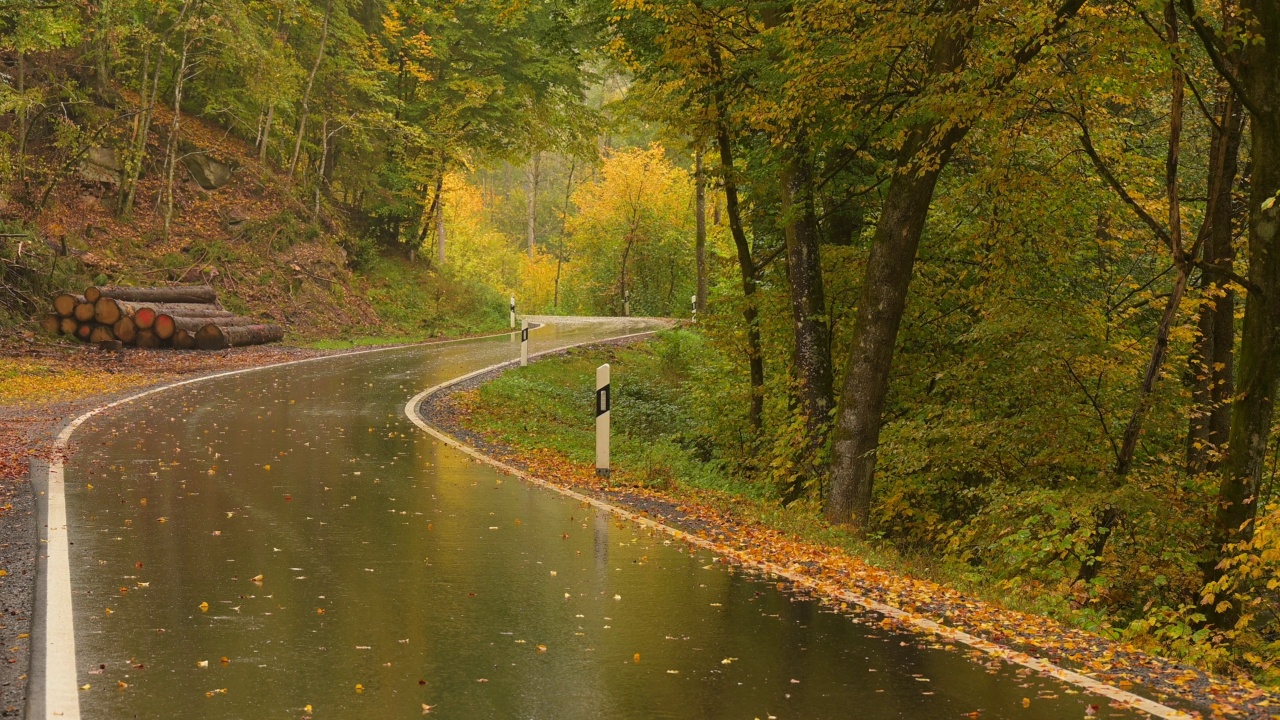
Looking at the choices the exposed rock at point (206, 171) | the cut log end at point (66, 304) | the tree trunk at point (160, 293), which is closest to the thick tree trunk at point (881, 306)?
the tree trunk at point (160, 293)

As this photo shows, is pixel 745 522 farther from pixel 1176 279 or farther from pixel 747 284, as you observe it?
pixel 747 284

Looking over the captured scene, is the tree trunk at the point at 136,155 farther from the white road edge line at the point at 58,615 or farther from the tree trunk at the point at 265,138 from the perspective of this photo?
the white road edge line at the point at 58,615

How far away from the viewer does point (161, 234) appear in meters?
31.2

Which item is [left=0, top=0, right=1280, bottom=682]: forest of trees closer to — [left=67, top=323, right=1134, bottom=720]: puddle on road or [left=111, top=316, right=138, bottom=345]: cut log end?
[left=67, top=323, right=1134, bottom=720]: puddle on road

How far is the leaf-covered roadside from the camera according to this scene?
562cm

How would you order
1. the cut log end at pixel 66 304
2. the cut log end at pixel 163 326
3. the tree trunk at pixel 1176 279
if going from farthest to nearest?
the cut log end at pixel 163 326, the cut log end at pixel 66 304, the tree trunk at pixel 1176 279

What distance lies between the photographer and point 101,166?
31031 mm

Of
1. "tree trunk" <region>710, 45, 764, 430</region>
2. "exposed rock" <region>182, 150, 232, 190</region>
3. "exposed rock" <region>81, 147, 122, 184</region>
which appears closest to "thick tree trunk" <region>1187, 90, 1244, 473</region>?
"tree trunk" <region>710, 45, 764, 430</region>

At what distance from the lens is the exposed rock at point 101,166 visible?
3058 cm

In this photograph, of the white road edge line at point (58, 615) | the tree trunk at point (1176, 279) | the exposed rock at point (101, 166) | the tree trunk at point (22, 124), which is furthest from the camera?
the exposed rock at point (101, 166)

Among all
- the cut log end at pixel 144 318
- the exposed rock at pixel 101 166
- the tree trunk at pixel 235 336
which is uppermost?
the exposed rock at pixel 101 166

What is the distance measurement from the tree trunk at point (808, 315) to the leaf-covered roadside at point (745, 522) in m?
1.27

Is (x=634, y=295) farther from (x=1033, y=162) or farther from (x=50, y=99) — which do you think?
(x=1033, y=162)

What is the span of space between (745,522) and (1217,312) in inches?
295
